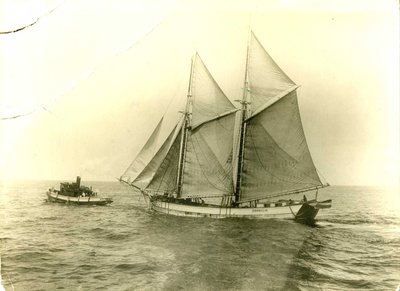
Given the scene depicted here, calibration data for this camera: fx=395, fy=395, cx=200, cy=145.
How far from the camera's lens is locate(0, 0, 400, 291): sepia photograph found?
2814 mm

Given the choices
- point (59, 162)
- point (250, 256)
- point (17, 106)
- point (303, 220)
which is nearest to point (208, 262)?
point (250, 256)

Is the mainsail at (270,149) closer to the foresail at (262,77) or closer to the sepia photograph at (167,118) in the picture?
the foresail at (262,77)

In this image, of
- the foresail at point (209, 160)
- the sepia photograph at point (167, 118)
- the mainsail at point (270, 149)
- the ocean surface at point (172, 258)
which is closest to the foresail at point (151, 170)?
the foresail at point (209, 160)

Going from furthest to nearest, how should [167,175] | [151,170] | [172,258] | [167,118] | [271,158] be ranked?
[167,175] → [151,170] → [271,158] → [167,118] → [172,258]

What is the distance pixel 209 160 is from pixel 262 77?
185 cm

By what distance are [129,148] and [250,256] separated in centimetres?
131

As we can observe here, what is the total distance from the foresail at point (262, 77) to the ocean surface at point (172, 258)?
1.34 meters

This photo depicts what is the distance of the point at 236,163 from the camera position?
6.11m

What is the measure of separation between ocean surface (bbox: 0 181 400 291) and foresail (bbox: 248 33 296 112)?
1336 millimetres

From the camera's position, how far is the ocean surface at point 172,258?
281 cm

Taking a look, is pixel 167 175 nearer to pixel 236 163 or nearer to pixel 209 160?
pixel 209 160

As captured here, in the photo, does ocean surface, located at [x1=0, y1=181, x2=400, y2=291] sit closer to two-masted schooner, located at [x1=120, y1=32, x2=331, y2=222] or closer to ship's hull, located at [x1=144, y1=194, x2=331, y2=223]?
two-masted schooner, located at [x1=120, y1=32, x2=331, y2=222]

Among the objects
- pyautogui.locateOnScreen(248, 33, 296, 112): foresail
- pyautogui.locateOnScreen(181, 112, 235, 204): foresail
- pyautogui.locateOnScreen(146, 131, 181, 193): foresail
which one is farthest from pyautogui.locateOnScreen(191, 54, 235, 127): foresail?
pyautogui.locateOnScreen(146, 131, 181, 193): foresail

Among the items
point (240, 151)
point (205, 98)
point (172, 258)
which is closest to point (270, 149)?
point (240, 151)
